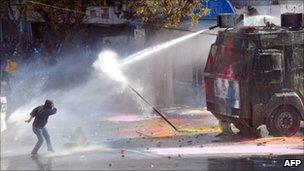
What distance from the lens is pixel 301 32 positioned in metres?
15.2

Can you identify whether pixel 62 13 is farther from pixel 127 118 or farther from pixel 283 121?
pixel 283 121

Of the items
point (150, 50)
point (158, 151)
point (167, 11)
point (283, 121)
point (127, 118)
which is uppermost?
point (167, 11)

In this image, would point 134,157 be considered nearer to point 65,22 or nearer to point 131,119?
point 131,119

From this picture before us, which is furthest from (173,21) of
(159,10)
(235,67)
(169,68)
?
(235,67)

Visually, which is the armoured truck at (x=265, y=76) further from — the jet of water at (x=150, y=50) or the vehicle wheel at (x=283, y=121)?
the jet of water at (x=150, y=50)

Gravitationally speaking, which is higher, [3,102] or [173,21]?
[173,21]

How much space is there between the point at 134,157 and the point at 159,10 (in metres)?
Result: 8.84

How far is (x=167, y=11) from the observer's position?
20.8 m

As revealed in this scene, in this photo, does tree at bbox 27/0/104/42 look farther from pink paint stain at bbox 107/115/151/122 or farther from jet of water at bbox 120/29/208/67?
pink paint stain at bbox 107/115/151/122

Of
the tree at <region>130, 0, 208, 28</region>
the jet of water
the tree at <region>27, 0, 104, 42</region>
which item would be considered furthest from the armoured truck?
the tree at <region>27, 0, 104, 42</region>

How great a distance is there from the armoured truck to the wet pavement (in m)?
0.59

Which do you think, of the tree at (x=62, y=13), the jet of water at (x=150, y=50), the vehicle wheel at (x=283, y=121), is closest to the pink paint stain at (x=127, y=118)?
the jet of water at (x=150, y=50)

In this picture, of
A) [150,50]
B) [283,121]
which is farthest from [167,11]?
[283,121]

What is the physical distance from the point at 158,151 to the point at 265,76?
3.39 m
